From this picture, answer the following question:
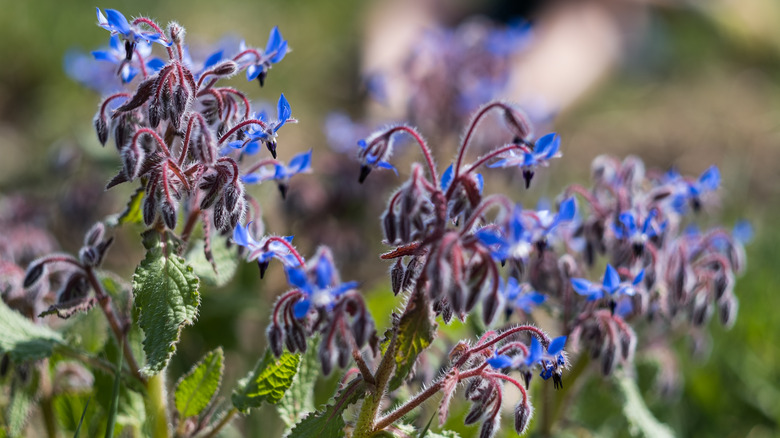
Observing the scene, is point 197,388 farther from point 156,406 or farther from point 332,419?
point 332,419

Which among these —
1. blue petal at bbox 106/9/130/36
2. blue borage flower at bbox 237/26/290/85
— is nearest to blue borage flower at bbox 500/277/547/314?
blue borage flower at bbox 237/26/290/85

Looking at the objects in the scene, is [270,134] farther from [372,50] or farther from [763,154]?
[763,154]

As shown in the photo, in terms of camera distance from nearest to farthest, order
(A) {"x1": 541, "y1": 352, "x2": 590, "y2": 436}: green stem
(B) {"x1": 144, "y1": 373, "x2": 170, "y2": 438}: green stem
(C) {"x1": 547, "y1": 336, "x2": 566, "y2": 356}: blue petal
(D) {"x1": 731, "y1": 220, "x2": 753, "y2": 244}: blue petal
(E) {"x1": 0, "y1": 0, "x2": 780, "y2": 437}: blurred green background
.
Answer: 1. (C) {"x1": 547, "y1": 336, "x2": 566, "y2": 356}: blue petal
2. (B) {"x1": 144, "y1": 373, "x2": 170, "y2": 438}: green stem
3. (A) {"x1": 541, "y1": 352, "x2": 590, "y2": 436}: green stem
4. (D) {"x1": 731, "y1": 220, "x2": 753, "y2": 244}: blue petal
5. (E) {"x1": 0, "y1": 0, "x2": 780, "y2": 437}: blurred green background

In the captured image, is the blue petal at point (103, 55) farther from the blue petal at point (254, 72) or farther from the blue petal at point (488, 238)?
the blue petal at point (488, 238)

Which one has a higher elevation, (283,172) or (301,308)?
(283,172)

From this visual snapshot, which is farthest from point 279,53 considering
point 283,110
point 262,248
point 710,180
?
point 710,180

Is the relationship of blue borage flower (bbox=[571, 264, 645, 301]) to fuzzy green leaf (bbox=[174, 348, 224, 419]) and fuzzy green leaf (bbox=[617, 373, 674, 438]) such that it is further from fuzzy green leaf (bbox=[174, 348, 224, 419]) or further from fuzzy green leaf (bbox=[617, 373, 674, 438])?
fuzzy green leaf (bbox=[174, 348, 224, 419])
